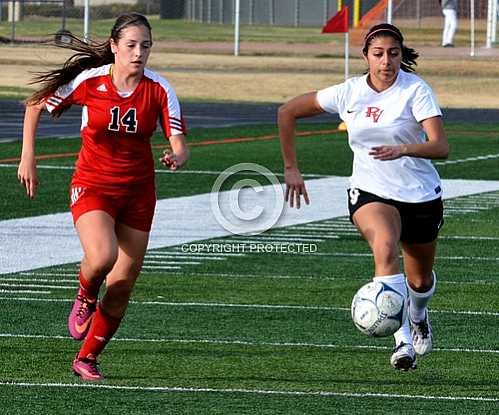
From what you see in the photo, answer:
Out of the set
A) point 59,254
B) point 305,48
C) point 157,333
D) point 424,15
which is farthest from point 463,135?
point 424,15

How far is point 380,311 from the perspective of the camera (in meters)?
8.88

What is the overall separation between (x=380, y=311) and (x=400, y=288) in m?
0.22

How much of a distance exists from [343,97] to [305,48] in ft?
152

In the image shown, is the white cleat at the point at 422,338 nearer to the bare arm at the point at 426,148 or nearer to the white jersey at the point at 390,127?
the white jersey at the point at 390,127

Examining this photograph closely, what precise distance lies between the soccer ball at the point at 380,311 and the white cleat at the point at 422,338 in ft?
2.25

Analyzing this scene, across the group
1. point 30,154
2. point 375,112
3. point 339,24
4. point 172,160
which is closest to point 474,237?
point 375,112

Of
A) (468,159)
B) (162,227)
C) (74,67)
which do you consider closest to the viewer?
(74,67)

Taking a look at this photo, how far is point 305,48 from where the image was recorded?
55688 mm

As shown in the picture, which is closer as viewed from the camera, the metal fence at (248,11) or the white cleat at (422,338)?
the white cleat at (422,338)

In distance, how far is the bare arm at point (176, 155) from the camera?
8.55 meters

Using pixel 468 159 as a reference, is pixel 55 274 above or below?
below

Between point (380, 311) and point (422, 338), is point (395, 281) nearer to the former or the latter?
point (380, 311)

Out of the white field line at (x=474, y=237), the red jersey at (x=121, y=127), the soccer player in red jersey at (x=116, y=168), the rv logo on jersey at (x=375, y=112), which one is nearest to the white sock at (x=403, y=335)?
the rv logo on jersey at (x=375, y=112)

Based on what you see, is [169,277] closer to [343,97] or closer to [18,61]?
[343,97]
